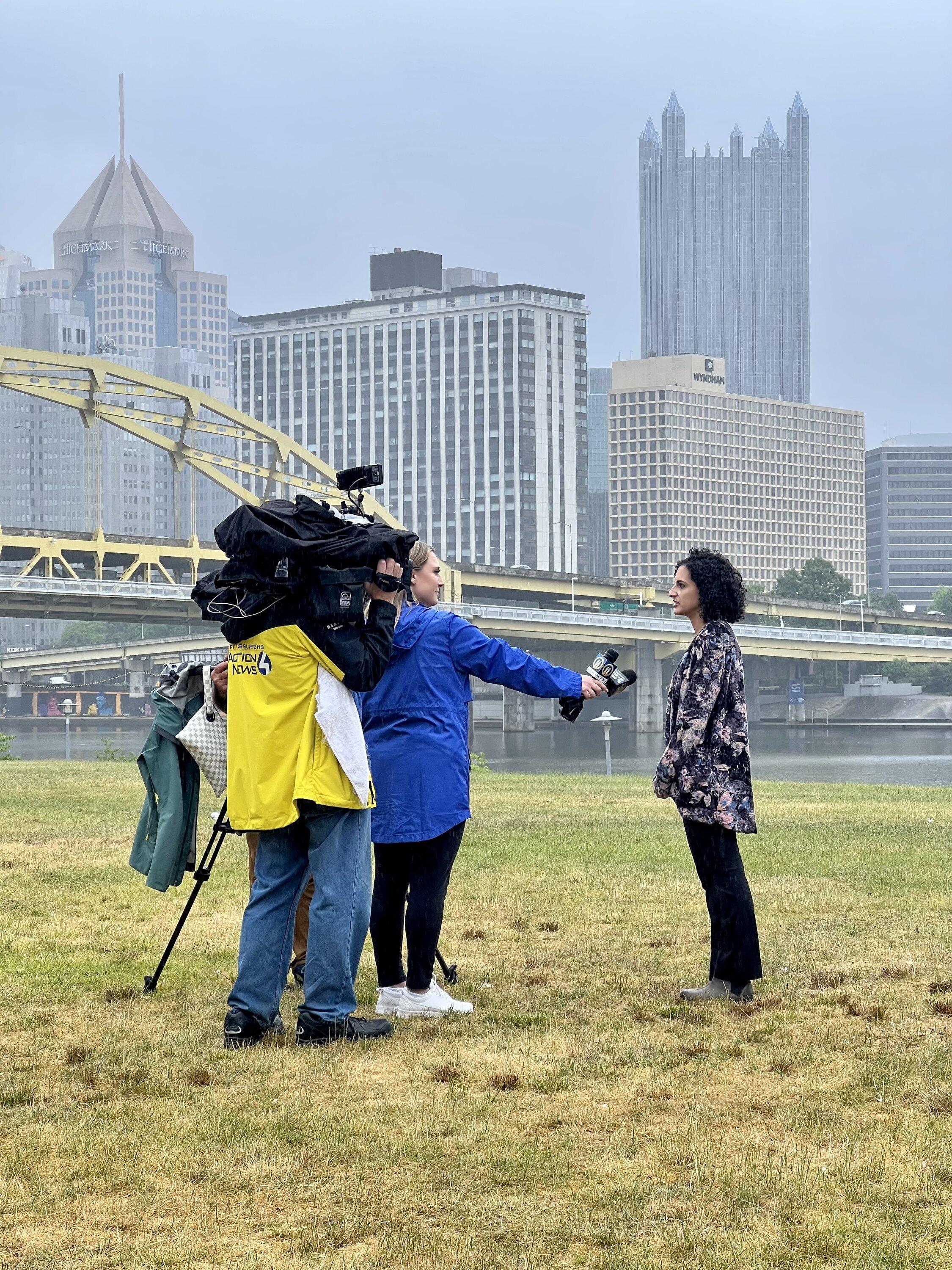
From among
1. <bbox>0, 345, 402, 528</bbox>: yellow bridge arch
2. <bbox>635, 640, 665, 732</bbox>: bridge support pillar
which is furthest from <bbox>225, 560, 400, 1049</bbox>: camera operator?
<bbox>635, 640, 665, 732</bbox>: bridge support pillar

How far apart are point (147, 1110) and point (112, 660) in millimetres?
105304

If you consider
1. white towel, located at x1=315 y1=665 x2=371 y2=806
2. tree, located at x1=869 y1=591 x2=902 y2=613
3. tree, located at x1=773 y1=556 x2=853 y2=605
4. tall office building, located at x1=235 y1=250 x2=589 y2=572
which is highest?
tall office building, located at x1=235 y1=250 x2=589 y2=572

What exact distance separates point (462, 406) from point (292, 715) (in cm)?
16879

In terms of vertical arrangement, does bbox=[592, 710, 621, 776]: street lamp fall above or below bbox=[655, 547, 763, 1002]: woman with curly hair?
below

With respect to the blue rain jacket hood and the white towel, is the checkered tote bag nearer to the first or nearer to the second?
the blue rain jacket hood

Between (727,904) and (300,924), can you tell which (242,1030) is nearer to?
(300,924)

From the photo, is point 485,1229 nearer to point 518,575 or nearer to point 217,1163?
point 217,1163

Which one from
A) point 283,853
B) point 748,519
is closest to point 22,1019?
point 283,853

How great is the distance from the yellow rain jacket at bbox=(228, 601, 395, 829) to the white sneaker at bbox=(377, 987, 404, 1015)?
869mm

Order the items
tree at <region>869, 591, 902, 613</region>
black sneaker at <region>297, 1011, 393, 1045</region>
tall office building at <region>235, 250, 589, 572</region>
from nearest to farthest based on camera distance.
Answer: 1. black sneaker at <region>297, 1011, 393, 1045</region>
2. tree at <region>869, 591, 902, 613</region>
3. tall office building at <region>235, 250, 589, 572</region>

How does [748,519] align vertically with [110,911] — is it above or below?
above

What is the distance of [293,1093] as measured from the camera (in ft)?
14.3

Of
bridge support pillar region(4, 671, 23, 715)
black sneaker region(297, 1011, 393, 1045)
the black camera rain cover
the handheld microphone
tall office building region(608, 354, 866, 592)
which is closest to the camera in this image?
the black camera rain cover

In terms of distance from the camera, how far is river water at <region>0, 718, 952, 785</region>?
40.1 metres
